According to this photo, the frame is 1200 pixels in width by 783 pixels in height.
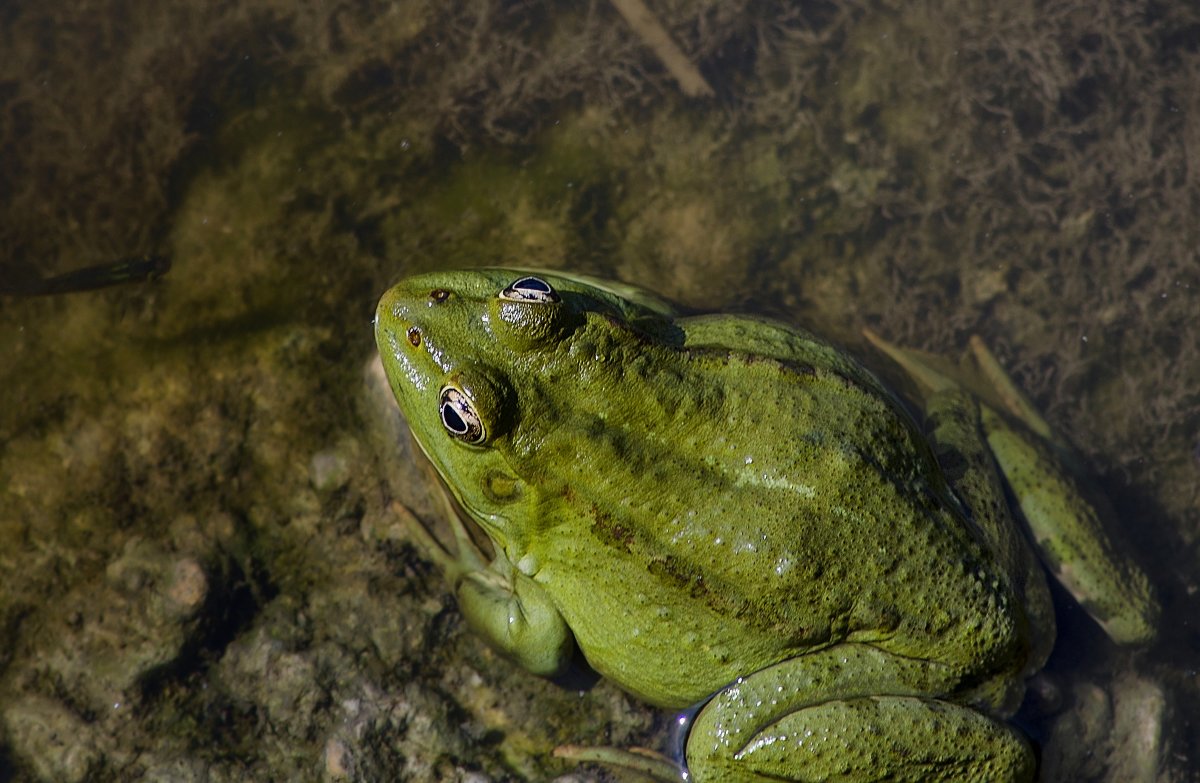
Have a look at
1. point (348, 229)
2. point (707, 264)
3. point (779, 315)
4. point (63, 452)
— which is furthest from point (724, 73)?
point (63, 452)

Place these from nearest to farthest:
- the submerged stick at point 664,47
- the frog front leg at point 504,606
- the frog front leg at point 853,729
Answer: the frog front leg at point 853,729
the frog front leg at point 504,606
the submerged stick at point 664,47

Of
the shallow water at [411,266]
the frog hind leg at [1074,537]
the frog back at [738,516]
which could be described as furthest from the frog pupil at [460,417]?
the frog hind leg at [1074,537]

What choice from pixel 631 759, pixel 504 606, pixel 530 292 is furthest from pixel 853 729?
pixel 530 292

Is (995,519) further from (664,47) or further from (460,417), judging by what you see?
(664,47)

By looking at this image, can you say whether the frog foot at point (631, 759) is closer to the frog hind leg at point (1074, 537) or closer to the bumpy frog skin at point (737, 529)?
the bumpy frog skin at point (737, 529)

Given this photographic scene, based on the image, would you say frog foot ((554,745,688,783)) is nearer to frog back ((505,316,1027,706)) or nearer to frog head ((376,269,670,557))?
frog back ((505,316,1027,706))

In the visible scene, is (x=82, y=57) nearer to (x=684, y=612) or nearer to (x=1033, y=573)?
(x=684, y=612)
